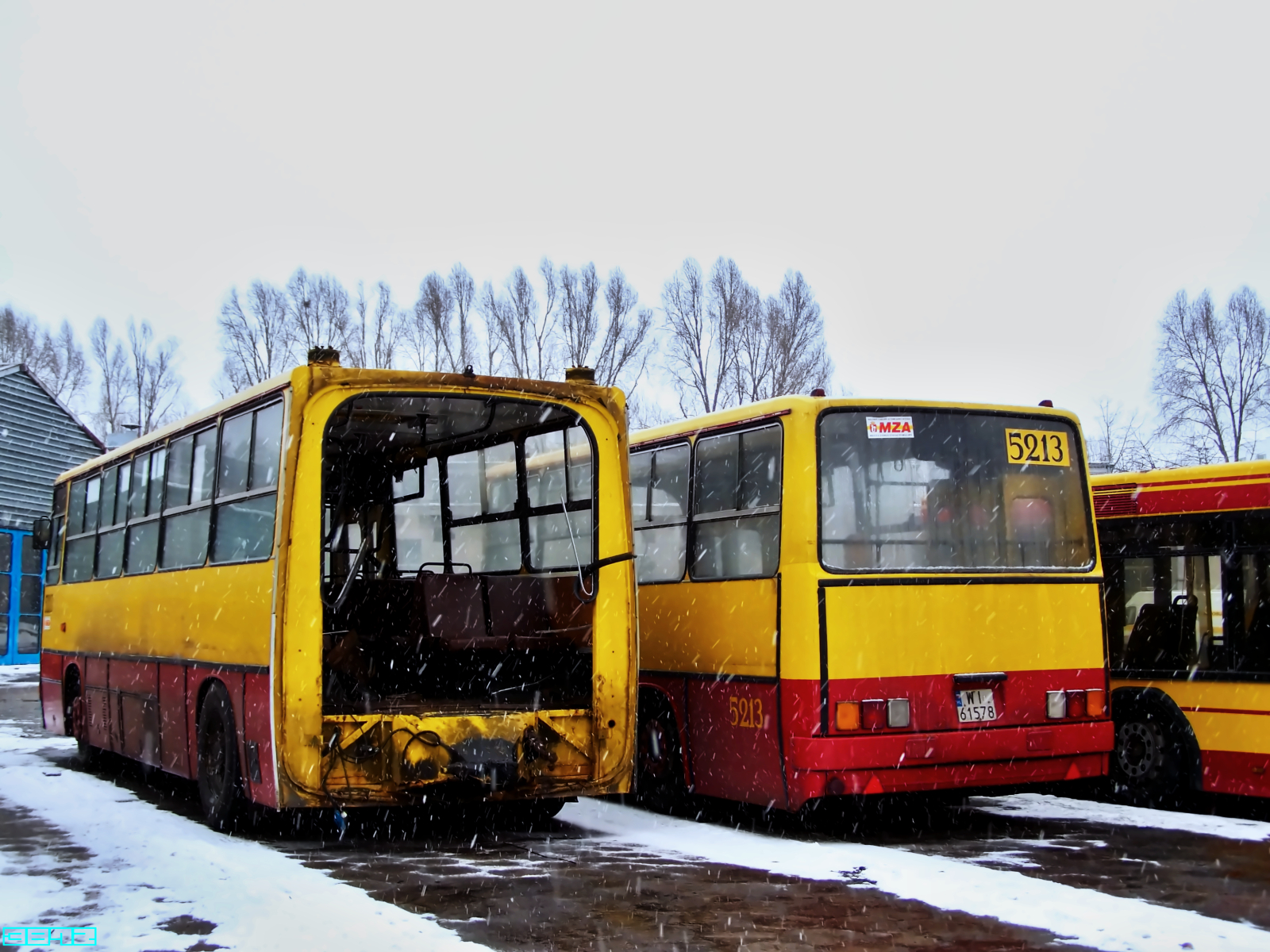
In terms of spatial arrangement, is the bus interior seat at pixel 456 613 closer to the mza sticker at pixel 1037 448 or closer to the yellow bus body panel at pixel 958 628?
the yellow bus body panel at pixel 958 628

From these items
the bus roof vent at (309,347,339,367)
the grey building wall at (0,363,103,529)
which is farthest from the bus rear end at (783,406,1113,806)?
the grey building wall at (0,363,103,529)

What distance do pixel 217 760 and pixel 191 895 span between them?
2650mm

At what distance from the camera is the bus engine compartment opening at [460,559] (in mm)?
9398

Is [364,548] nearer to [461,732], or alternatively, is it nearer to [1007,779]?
[461,732]

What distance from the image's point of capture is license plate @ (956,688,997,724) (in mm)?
8867

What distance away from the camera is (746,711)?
917cm

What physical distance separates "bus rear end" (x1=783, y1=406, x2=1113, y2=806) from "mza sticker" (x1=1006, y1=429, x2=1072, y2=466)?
0.04 ft

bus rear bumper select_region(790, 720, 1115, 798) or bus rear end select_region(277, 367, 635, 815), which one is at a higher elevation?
bus rear end select_region(277, 367, 635, 815)

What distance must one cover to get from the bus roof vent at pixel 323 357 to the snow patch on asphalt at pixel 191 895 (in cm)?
279

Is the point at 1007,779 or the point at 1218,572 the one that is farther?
the point at 1218,572

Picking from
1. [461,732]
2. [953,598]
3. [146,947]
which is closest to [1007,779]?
[953,598]

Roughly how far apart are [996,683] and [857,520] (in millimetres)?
1351

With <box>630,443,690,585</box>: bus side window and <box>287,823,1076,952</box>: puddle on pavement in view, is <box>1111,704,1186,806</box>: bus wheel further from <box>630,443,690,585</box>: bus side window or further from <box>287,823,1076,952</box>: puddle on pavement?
<box>287,823,1076,952</box>: puddle on pavement

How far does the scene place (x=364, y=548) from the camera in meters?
11.3
